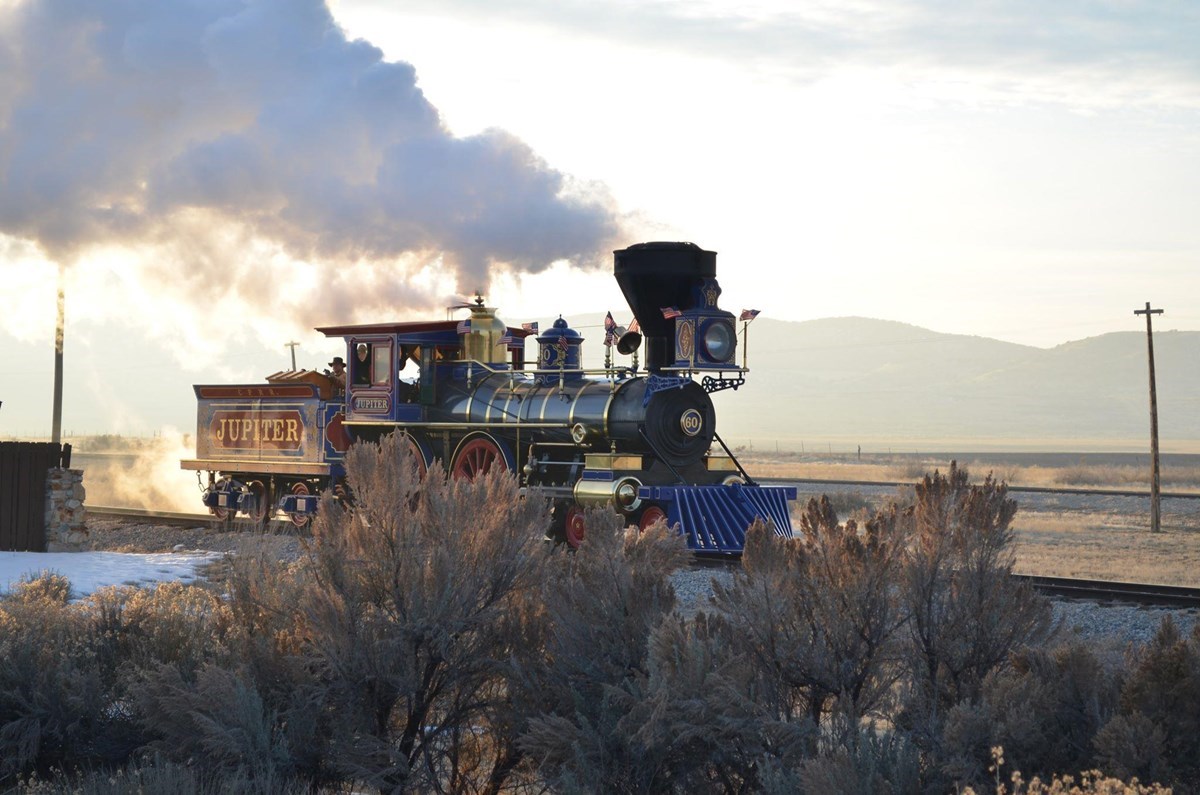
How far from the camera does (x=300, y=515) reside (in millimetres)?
22125

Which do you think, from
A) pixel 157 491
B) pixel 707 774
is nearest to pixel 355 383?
pixel 707 774

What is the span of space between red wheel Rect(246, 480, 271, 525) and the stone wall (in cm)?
542

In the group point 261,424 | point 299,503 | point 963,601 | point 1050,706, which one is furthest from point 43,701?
point 261,424

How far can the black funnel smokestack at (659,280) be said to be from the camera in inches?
715

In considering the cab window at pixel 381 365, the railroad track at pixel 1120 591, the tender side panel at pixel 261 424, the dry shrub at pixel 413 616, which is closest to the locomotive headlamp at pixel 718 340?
the railroad track at pixel 1120 591

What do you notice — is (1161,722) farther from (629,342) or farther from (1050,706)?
(629,342)

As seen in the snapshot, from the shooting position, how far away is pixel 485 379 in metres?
20.0

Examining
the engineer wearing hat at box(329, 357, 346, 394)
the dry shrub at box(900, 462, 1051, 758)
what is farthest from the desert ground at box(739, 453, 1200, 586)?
the engineer wearing hat at box(329, 357, 346, 394)

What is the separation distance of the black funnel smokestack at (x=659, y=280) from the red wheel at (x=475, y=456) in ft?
8.26

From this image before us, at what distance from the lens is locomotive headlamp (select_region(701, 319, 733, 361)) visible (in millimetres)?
17938

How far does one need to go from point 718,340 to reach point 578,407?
2.07m

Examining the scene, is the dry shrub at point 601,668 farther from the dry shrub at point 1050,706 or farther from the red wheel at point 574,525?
the red wheel at point 574,525

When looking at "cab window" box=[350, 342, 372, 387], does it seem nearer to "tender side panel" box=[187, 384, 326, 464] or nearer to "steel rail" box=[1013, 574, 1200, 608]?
"tender side panel" box=[187, 384, 326, 464]

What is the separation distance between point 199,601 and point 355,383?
33.2 feet
